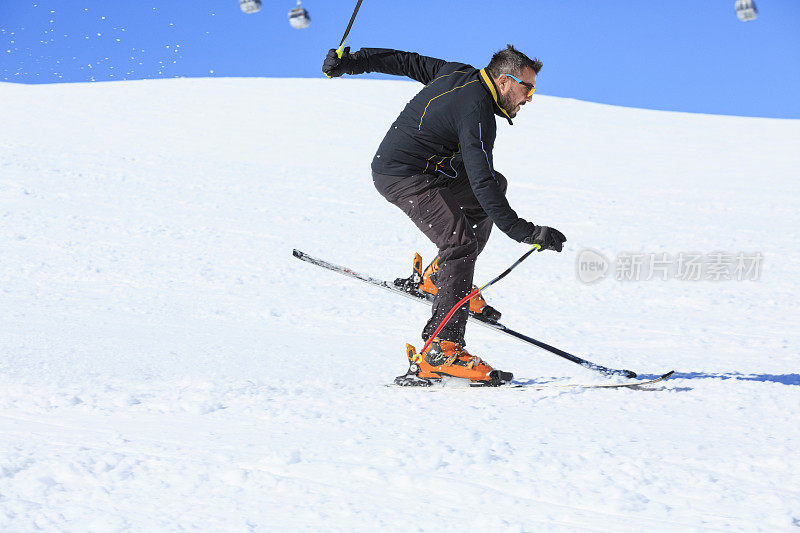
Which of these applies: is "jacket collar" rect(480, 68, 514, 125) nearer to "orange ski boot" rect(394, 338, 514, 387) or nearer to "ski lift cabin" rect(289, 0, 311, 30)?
"orange ski boot" rect(394, 338, 514, 387)

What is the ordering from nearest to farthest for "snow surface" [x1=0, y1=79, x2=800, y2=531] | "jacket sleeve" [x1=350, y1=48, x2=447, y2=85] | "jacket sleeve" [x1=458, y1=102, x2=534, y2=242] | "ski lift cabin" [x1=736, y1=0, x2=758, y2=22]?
"snow surface" [x1=0, y1=79, x2=800, y2=531], "jacket sleeve" [x1=458, y1=102, x2=534, y2=242], "jacket sleeve" [x1=350, y1=48, x2=447, y2=85], "ski lift cabin" [x1=736, y1=0, x2=758, y2=22]

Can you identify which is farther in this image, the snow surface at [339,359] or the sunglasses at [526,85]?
the sunglasses at [526,85]

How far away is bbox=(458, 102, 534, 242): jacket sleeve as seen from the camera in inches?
138

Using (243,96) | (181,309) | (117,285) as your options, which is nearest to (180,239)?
(117,285)

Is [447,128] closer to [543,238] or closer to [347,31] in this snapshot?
[543,238]

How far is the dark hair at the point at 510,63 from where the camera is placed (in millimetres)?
3635

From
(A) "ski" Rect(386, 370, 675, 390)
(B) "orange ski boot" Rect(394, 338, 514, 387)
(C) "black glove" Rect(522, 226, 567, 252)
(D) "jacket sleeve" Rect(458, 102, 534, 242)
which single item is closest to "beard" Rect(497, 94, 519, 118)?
(D) "jacket sleeve" Rect(458, 102, 534, 242)

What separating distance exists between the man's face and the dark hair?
0.10 ft

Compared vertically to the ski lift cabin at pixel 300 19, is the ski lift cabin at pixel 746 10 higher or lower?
higher

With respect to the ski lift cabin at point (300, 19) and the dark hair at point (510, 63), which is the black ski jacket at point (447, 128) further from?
the ski lift cabin at point (300, 19)

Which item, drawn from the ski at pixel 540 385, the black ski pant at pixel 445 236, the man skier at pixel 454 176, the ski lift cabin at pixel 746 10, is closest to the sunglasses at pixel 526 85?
the man skier at pixel 454 176

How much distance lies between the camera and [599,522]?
2.12m

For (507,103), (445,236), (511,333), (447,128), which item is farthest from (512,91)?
(511,333)

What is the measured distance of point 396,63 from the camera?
4395 millimetres
